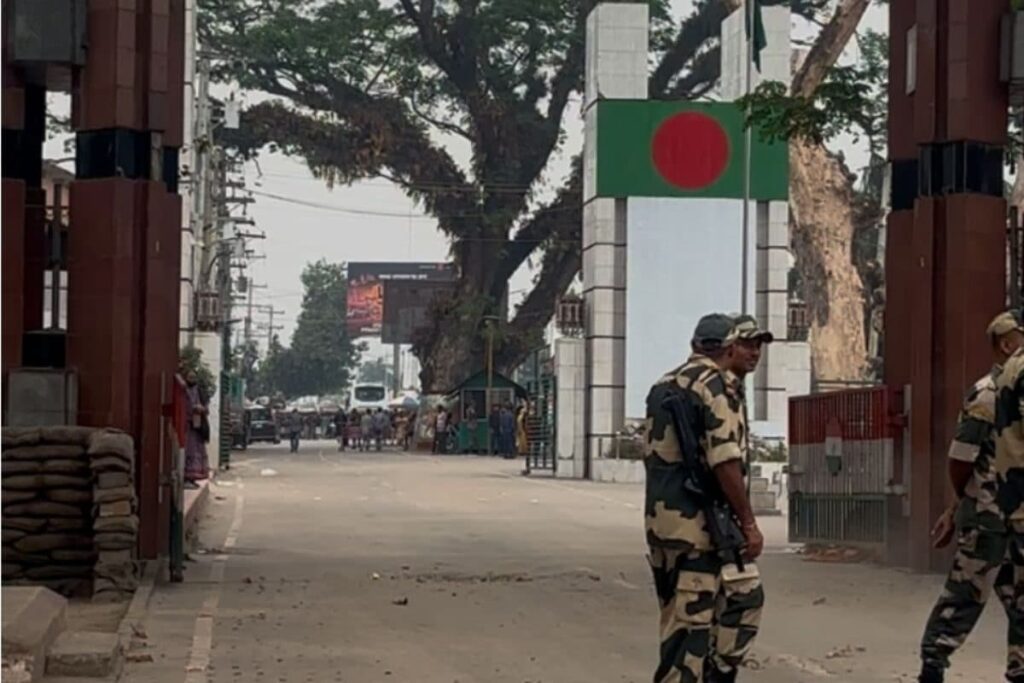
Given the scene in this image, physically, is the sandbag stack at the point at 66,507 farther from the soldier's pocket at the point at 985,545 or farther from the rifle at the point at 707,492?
the rifle at the point at 707,492

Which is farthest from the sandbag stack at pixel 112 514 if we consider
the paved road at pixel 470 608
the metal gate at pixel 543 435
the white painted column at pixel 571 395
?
the metal gate at pixel 543 435

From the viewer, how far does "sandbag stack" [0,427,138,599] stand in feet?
48.3

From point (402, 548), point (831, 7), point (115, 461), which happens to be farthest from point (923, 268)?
point (831, 7)

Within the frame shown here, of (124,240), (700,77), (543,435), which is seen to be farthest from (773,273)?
(124,240)

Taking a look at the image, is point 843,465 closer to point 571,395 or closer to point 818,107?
point 818,107

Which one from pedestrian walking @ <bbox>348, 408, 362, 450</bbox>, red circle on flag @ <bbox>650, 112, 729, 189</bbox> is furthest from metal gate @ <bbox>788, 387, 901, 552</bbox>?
pedestrian walking @ <bbox>348, 408, 362, 450</bbox>

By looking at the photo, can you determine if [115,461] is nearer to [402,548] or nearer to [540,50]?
[402,548]

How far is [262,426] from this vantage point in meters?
76.1

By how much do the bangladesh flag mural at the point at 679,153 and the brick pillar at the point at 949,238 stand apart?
69.7ft

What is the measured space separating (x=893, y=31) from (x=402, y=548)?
23.3ft

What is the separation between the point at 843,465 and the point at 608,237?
66.0 feet

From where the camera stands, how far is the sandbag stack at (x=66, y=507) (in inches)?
580

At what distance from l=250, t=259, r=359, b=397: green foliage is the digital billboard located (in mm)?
8243

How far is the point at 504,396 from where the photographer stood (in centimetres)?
6091
